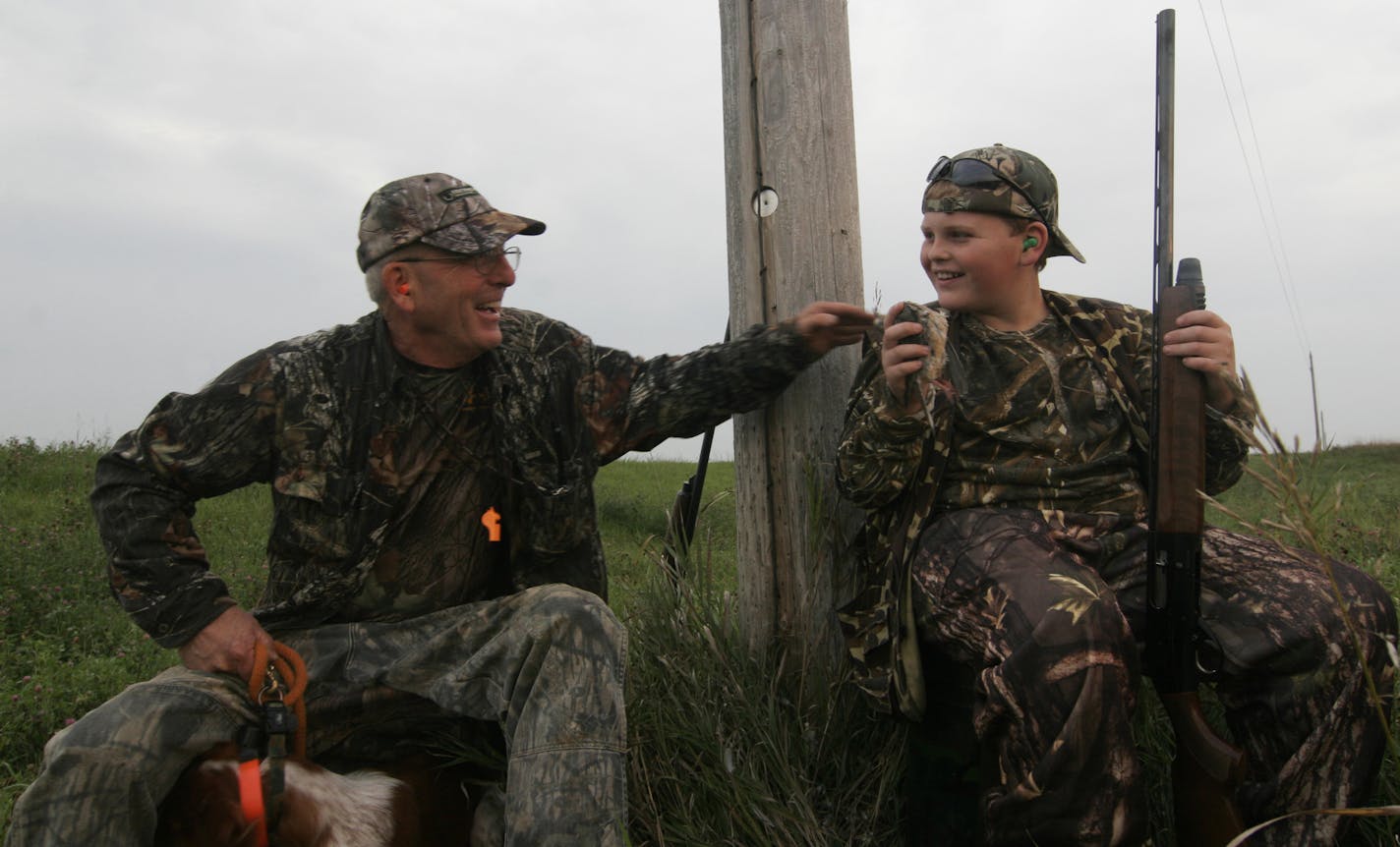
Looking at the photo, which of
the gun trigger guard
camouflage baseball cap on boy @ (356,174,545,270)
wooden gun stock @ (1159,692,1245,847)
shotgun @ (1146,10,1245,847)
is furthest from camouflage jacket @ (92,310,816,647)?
wooden gun stock @ (1159,692,1245,847)

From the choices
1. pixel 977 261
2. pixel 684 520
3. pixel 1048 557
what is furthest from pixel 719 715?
pixel 977 261

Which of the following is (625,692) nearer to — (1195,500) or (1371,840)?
(1195,500)

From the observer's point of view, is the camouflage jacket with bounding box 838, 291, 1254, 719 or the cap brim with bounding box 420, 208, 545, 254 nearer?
the camouflage jacket with bounding box 838, 291, 1254, 719

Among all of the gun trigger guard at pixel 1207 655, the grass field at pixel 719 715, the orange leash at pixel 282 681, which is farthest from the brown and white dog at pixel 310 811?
the gun trigger guard at pixel 1207 655

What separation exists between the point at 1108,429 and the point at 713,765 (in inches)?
63.0

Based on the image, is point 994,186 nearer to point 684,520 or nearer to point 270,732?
point 684,520

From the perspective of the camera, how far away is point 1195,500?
9.41ft

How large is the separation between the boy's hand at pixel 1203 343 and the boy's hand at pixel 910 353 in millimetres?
618

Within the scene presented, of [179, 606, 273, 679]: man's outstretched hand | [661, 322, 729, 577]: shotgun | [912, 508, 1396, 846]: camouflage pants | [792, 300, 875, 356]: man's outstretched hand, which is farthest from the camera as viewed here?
[661, 322, 729, 577]: shotgun

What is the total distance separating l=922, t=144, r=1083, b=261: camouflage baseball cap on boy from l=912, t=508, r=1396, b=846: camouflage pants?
1012 millimetres

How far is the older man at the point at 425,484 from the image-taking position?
10.0ft

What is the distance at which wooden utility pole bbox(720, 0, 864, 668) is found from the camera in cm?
346

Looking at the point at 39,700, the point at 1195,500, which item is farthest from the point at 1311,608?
the point at 39,700

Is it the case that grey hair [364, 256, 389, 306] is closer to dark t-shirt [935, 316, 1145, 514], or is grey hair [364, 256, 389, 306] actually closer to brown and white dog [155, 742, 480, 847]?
brown and white dog [155, 742, 480, 847]
